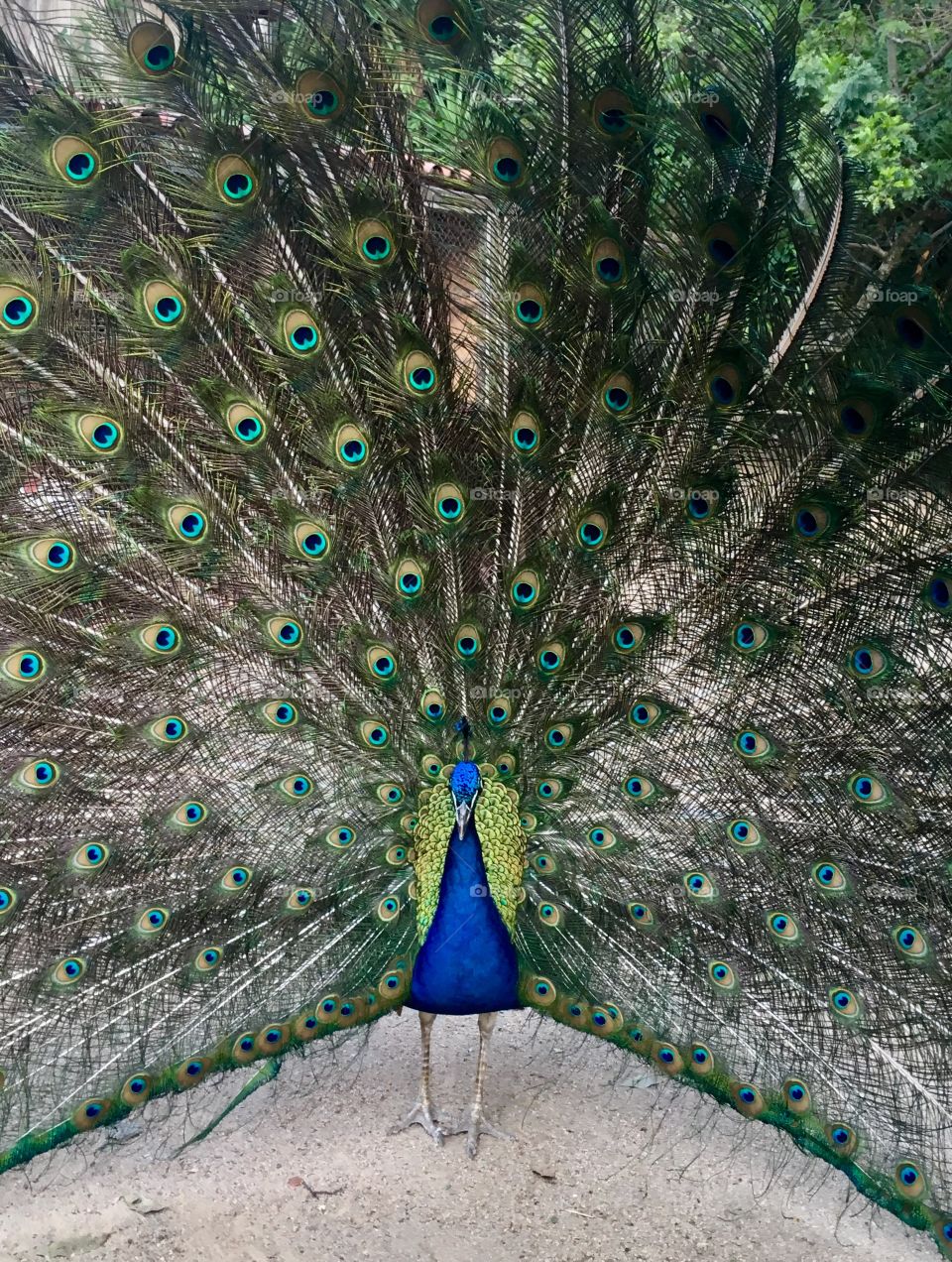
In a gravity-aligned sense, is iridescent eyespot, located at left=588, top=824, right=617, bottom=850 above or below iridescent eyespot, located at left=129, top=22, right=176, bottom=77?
below

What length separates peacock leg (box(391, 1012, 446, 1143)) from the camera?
12.2 ft

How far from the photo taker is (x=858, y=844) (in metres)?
3.16

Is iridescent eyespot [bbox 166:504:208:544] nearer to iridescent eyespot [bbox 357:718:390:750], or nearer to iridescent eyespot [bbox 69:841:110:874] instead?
iridescent eyespot [bbox 357:718:390:750]

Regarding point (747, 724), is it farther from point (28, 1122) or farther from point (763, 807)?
point (28, 1122)

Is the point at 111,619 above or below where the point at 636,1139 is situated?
above

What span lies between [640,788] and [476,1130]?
131cm

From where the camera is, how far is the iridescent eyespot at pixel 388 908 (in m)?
3.54

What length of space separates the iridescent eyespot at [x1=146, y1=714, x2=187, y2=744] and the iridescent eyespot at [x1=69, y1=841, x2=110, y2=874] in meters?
0.35

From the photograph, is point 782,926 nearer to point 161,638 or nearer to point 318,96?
point 161,638

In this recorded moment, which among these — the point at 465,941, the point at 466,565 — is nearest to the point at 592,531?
the point at 466,565

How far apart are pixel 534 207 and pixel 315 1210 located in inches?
118

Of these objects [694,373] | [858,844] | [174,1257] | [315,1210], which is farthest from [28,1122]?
[694,373]

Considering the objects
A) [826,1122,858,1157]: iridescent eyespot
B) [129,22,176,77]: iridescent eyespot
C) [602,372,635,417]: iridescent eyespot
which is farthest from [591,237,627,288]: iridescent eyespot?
[826,1122,858,1157]: iridescent eyespot

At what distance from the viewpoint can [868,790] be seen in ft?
10.3
